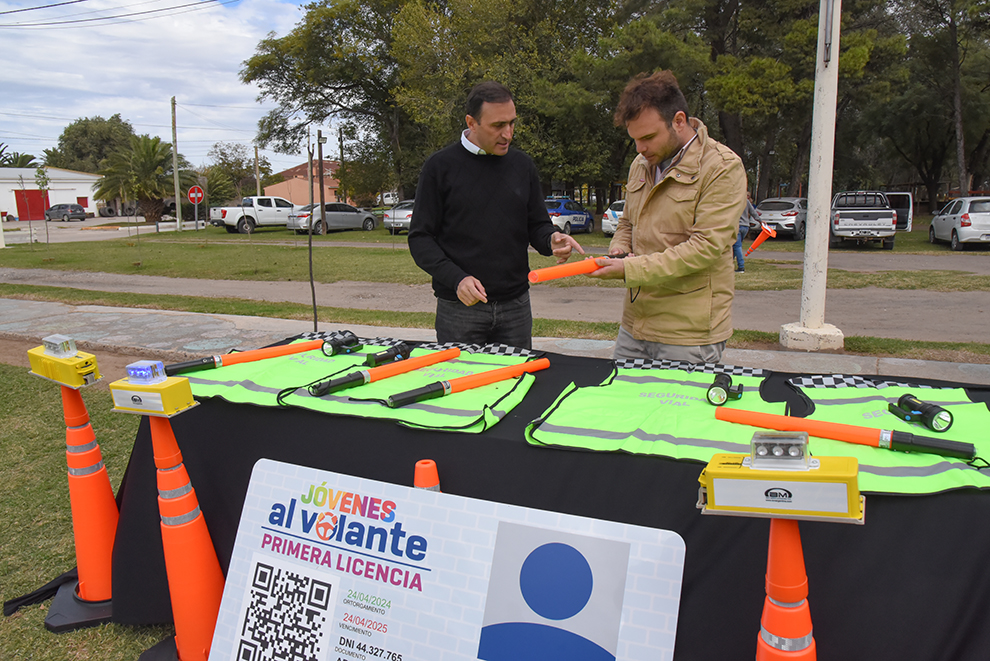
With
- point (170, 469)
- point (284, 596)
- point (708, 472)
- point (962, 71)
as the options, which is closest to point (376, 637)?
point (284, 596)

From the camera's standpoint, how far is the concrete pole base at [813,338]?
6.36m

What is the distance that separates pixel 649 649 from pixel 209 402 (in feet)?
5.43

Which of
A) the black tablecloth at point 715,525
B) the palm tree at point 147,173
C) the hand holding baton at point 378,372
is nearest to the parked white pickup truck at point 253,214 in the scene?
the palm tree at point 147,173

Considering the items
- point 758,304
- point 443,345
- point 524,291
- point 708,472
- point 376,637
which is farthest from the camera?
point 758,304

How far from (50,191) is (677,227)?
68990 mm

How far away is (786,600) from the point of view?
1319mm

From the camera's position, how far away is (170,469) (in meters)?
2.07

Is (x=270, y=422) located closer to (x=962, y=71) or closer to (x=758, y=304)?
(x=758, y=304)

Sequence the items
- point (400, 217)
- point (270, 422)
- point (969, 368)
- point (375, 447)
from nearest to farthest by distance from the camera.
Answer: point (375, 447), point (270, 422), point (969, 368), point (400, 217)

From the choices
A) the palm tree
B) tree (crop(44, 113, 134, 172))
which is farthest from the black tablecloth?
tree (crop(44, 113, 134, 172))

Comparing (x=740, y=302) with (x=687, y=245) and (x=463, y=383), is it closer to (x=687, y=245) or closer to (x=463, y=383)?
(x=687, y=245)

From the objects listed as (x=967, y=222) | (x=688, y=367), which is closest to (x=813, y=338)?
(x=688, y=367)

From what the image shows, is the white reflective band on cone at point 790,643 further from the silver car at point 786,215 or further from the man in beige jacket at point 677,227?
the silver car at point 786,215

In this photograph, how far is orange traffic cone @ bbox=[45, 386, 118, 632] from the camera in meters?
2.46
